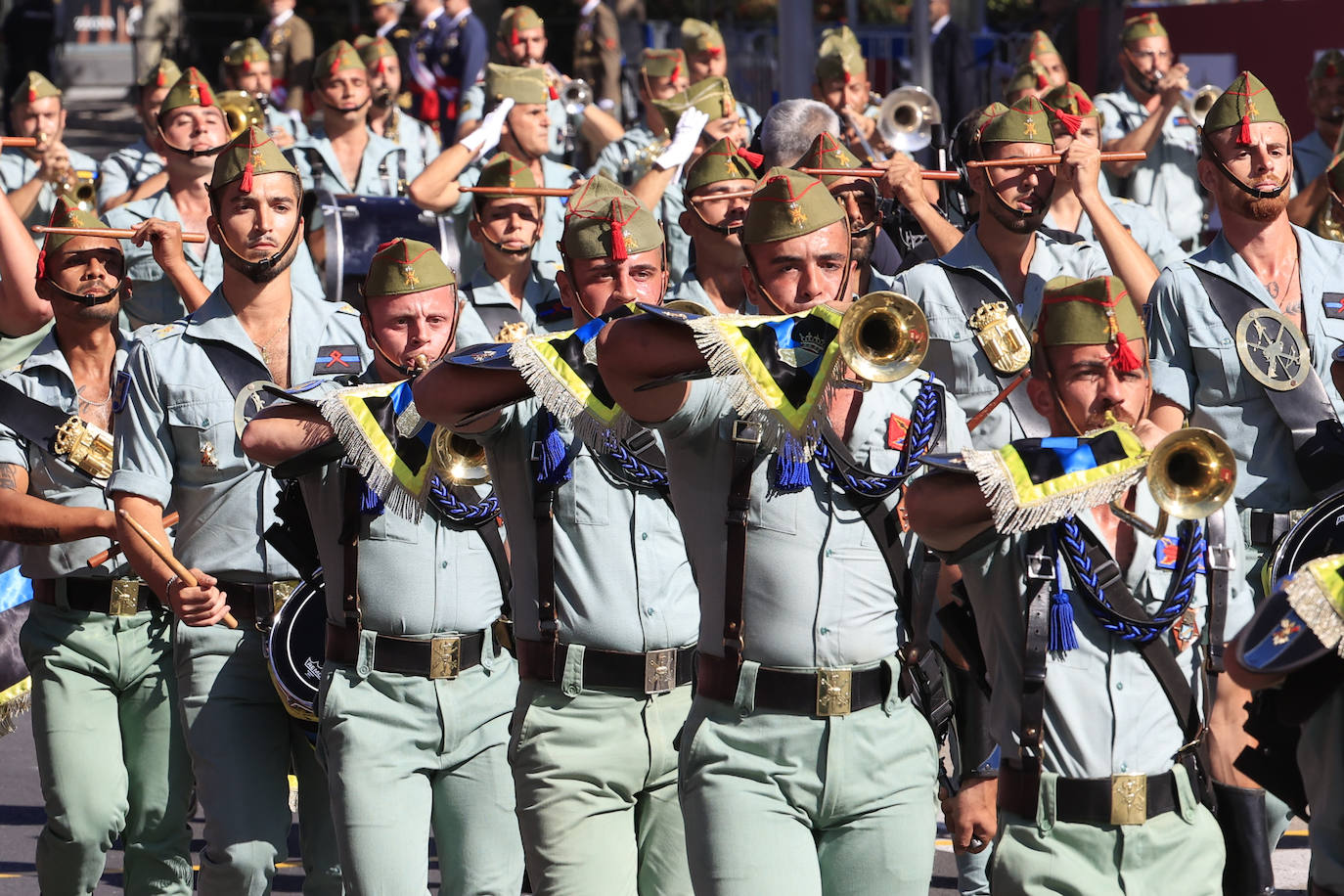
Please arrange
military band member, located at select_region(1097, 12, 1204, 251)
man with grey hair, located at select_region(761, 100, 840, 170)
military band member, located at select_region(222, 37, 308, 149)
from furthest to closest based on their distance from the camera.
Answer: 1. military band member, located at select_region(222, 37, 308, 149)
2. military band member, located at select_region(1097, 12, 1204, 251)
3. man with grey hair, located at select_region(761, 100, 840, 170)

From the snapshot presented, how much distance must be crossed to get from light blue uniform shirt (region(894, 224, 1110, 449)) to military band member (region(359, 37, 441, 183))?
22.2 ft

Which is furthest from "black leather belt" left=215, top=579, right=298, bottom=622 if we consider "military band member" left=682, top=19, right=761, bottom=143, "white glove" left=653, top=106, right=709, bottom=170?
"military band member" left=682, top=19, right=761, bottom=143

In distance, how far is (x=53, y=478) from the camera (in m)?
6.86

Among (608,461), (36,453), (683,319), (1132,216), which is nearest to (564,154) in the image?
(1132,216)

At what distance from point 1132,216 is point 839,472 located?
16.4 ft

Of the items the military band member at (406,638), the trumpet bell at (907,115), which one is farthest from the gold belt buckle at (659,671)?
the trumpet bell at (907,115)

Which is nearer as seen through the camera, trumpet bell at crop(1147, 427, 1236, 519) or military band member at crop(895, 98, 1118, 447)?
trumpet bell at crop(1147, 427, 1236, 519)

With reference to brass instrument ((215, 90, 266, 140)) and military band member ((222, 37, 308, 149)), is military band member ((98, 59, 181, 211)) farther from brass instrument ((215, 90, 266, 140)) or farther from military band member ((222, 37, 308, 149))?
military band member ((222, 37, 308, 149))

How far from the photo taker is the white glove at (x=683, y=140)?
9992mm

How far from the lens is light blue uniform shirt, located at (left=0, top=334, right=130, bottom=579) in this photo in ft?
22.5

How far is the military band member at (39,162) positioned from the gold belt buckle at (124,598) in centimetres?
553

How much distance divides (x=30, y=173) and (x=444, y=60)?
5297mm

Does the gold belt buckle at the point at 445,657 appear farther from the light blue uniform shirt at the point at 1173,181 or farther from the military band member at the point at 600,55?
the military band member at the point at 600,55

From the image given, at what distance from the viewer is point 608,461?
572cm
